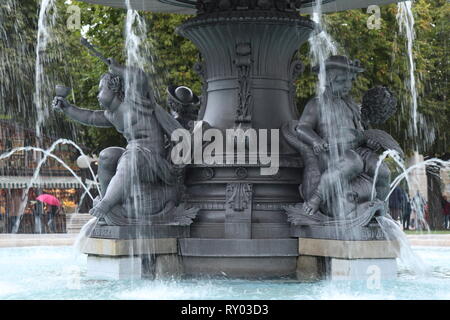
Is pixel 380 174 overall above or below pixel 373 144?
below

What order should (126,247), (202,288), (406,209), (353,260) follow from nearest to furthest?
(202,288)
(353,260)
(126,247)
(406,209)

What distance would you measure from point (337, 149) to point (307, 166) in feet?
1.62

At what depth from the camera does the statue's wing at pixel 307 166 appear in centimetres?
973

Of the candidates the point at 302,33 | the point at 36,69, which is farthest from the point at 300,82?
the point at 302,33

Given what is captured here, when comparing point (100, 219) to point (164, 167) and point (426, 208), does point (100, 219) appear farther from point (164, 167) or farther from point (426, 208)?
point (426, 208)

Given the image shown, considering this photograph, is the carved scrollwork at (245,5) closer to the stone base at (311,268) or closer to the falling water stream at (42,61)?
the stone base at (311,268)

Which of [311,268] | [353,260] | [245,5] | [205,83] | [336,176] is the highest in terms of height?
[245,5]

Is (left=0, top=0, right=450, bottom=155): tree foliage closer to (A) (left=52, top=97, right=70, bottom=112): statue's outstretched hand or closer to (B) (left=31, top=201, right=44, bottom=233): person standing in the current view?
(B) (left=31, top=201, right=44, bottom=233): person standing

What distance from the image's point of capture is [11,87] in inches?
937

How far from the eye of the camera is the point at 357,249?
353 inches

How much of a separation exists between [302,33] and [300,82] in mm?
11545

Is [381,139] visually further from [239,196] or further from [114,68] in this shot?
[114,68]

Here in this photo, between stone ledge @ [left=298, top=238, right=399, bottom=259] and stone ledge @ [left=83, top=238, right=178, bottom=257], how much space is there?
69.9 inches

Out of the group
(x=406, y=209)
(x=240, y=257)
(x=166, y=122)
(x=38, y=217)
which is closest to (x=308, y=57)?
(x=406, y=209)
